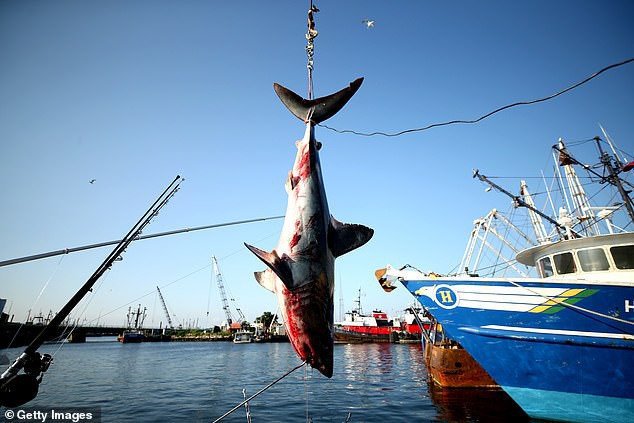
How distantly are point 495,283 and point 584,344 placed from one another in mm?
2966

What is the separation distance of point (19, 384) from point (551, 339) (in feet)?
43.7

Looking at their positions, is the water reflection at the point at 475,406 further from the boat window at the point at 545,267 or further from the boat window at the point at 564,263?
the boat window at the point at 564,263

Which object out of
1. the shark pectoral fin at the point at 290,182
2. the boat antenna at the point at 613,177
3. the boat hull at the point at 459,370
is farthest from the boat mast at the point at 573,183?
the shark pectoral fin at the point at 290,182

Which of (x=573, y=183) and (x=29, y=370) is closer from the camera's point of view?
(x=29, y=370)

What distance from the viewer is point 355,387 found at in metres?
20.9

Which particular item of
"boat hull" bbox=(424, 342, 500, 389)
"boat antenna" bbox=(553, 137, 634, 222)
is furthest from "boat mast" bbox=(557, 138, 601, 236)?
"boat hull" bbox=(424, 342, 500, 389)

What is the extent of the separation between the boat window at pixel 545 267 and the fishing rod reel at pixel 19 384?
51.5 feet

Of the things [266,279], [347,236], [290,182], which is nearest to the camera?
[266,279]

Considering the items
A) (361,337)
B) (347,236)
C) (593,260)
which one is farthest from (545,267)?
(361,337)

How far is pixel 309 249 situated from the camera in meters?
3.92

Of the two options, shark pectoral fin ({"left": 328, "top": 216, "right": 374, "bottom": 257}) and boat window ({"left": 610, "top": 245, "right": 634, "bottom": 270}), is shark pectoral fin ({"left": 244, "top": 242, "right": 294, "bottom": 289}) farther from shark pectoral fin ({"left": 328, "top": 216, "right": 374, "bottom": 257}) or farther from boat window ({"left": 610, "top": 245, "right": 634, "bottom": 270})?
boat window ({"left": 610, "top": 245, "right": 634, "bottom": 270})

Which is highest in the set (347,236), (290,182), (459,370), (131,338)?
(290,182)

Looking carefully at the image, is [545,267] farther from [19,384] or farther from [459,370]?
[19,384]

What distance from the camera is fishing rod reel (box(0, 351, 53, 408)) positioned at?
11.4 feet
